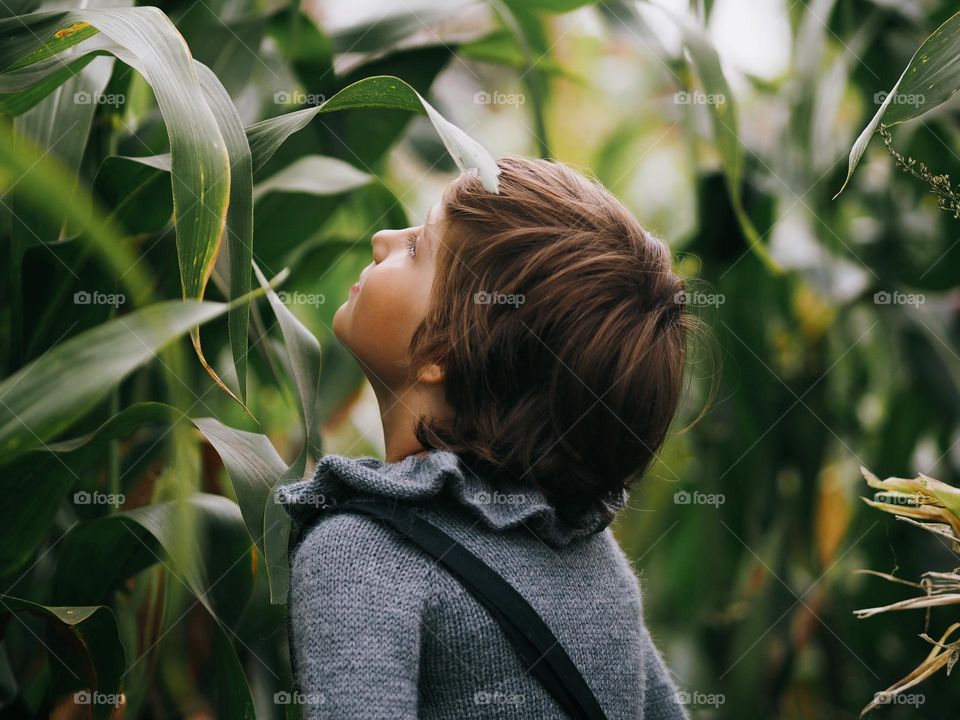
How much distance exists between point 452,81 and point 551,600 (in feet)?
4.53

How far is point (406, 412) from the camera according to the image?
2.08 ft

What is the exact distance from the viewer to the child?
1.75 ft

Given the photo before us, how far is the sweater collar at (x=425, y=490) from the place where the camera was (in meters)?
0.54

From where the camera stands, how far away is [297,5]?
0.79 m

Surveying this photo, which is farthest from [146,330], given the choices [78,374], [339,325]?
[339,325]

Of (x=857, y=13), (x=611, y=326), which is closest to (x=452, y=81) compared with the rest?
(x=857, y=13)

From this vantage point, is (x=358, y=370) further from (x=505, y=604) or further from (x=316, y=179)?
(x=505, y=604)

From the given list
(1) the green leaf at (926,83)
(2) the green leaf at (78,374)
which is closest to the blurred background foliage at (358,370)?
(2) the green leaf at (78,374)

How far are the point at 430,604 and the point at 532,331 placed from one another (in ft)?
0.60

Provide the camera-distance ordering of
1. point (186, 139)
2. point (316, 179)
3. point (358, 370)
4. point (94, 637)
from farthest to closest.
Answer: point (358, 370)
point (316, 179)
point (94, 637)
point (186, 139)

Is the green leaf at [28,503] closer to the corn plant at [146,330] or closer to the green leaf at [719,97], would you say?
the corn plant at [146,330]

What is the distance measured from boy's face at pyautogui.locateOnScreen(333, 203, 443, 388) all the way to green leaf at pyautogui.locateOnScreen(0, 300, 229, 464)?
14 centimetres

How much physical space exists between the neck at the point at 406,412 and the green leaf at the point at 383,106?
17 centimetres

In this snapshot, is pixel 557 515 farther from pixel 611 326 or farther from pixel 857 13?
pixel 857 13
